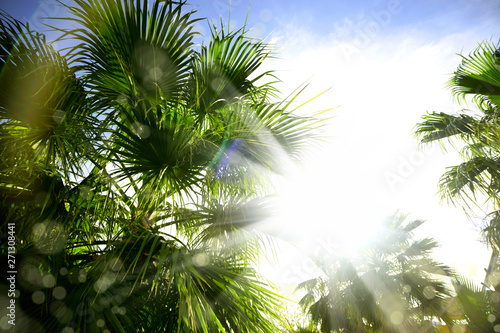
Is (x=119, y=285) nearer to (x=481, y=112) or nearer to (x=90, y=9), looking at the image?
(x=90, y=9)

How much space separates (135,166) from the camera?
1539 millimetres

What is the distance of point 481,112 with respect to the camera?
321cm

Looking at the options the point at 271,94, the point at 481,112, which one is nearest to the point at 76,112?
the point at 271,94

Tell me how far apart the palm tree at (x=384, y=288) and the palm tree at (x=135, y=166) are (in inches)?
177

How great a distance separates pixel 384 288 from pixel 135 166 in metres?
6.01

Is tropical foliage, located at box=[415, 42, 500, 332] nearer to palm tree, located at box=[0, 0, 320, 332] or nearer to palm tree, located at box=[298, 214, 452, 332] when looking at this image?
palm tree, located at box=[298, 214, 452, 332]

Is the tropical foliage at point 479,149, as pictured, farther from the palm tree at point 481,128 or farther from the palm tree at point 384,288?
the palm tree at point 384,288

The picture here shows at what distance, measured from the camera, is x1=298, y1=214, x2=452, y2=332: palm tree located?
497cm

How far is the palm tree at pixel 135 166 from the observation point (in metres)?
1.28

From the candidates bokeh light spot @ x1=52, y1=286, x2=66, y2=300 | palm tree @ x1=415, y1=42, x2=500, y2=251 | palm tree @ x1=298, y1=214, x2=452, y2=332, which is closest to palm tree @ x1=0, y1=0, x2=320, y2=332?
bokeh light spot @ x1=52, y1=286, x2=66, y2=300

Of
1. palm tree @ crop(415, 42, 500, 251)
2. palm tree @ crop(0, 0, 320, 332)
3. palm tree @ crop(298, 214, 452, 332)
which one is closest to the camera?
palm tree @ crop(0, 0, 320, 332)

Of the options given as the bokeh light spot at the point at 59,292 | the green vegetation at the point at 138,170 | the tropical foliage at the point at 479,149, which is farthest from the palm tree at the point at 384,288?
the bokeh light spot at the point at 59,292

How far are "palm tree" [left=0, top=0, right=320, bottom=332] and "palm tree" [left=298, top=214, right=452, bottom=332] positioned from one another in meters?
4.50

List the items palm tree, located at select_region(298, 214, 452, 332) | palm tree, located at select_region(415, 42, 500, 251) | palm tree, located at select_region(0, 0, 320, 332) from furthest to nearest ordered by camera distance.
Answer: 1. palm tree, located at select_region(298, 214, 452, 332)
2. palm tree, located at select_region(415, 42, 500, 251)
3. palm tree, located at select_region(0, 0, 320, 332)
